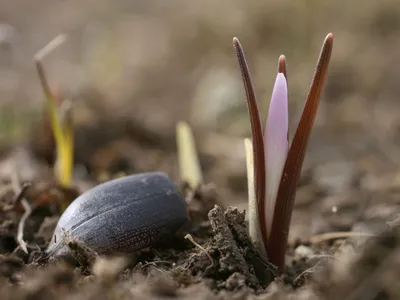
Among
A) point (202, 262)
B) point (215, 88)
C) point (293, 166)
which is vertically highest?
point (215, 88)

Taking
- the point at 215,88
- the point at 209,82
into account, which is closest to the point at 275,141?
the point at 215,88

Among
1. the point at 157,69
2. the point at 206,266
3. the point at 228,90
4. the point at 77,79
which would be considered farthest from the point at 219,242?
the point at 157,69

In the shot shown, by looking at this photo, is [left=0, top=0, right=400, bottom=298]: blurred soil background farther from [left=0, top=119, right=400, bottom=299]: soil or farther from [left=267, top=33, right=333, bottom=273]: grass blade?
[left=267, top=33, right=333, bottom=273]: grass blade

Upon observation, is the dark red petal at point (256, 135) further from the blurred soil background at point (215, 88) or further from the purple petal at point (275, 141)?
the blurred soil background at point (215, 88)

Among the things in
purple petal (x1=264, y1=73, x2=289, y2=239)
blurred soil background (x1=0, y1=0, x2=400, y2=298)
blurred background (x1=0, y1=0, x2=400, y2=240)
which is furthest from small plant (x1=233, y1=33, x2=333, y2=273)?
blurred background (x1=0, y1=0, x2=400, y2=240)

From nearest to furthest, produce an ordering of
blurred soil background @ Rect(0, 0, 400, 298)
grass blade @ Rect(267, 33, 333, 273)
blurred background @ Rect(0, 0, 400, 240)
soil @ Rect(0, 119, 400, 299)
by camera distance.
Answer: soil @ Rect(0, 119, 400, 299)
grass blade @ Rect(267, 33, 333, 273)
blurred soil background @ Rect(0, 0, 400, 298)
blurred background @ Rect(0, 0, 400, 240)

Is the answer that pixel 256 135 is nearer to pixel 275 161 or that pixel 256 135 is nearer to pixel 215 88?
pixel 275 161

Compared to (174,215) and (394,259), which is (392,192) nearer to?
(174,215)

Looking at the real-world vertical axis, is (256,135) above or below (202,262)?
above
